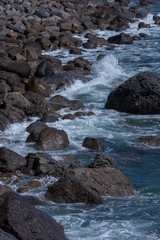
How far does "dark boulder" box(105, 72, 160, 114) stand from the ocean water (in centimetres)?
22

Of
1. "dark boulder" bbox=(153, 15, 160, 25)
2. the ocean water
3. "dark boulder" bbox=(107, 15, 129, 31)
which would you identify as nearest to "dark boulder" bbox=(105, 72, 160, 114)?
the ocean water

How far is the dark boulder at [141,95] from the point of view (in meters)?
12.1

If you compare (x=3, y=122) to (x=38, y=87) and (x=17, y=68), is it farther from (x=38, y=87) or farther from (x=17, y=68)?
(x=17, y=68)

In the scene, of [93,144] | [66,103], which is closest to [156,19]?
[66,103]

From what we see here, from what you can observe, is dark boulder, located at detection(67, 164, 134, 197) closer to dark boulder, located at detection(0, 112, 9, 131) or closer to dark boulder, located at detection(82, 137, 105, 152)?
dark boulder, located at detection(82, 137, 105, 152)

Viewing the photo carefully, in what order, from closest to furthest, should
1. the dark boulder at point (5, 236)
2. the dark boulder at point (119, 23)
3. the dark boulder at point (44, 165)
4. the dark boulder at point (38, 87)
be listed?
1. the dark boulder at point (5, 236)
2. the dark boulder at point (44, 165)
3. the dark boulder at point (38, 87)
4. the dark boulder at point (119, 23)

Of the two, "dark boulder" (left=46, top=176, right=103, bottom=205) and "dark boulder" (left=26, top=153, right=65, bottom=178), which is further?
"dark boulder" (left=26, top=153, right=65, bottom=178)

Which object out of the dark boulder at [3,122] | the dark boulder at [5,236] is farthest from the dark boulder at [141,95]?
the dark boulder at [5,236]

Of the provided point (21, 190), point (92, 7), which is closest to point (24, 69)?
point (21, 190)

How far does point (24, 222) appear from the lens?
5.23m

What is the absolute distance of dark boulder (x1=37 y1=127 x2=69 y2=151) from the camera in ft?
32.0

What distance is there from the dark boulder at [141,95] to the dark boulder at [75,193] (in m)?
5.42

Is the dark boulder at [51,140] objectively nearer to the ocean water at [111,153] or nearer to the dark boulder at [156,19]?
the ocean water at [111,153]

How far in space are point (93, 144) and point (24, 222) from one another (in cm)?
474
